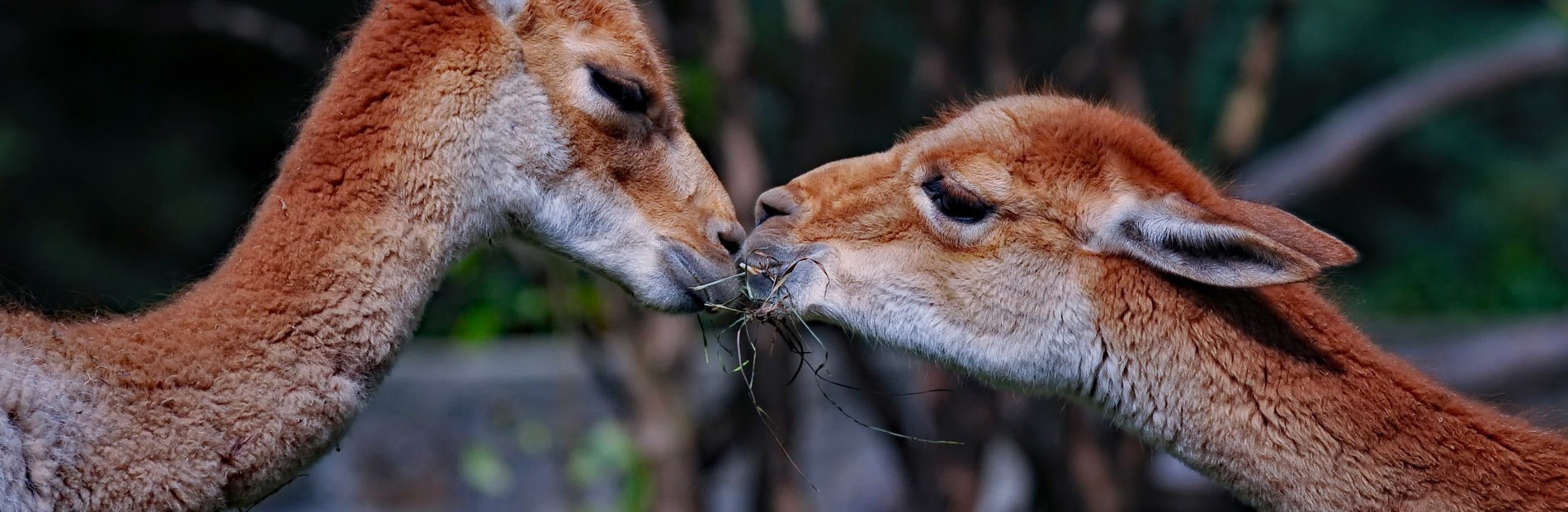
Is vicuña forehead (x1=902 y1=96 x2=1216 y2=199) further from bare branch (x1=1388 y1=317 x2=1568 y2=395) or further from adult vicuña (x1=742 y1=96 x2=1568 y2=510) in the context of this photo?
bare branch (x1=1388 y1=317 x2=1568 y2=395)

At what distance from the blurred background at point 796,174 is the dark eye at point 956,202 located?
1.41 feet

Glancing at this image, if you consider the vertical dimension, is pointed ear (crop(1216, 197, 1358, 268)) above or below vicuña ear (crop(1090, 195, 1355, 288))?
above

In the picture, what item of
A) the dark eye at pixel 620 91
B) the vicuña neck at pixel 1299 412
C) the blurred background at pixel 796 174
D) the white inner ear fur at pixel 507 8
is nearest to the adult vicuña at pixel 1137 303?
the vicuña neck at pixel 1299 412

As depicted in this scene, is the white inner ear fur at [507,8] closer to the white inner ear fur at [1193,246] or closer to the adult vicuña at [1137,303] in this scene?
the adult vicuña at [1137,303]

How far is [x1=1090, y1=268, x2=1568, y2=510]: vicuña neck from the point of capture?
292 centimetres

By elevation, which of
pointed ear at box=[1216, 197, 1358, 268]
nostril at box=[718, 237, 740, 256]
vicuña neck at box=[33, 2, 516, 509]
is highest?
pointed ear at box=[1216, 197, 1358, 268]

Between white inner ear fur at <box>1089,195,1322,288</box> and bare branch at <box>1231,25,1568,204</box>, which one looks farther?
bare branch at <box>1231,25,1568,204</box>

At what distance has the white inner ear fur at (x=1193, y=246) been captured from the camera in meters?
2.94

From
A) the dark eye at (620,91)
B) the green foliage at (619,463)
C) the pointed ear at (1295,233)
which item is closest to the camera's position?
the pointed ear at (1295,233)

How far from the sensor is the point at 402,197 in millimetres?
3279

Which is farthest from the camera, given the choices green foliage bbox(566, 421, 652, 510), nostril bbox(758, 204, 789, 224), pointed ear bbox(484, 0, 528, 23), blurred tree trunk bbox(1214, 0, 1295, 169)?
blurred tree trunk bbox(1214, 0, 1295, 169)

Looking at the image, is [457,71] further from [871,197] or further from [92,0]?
[92,0]

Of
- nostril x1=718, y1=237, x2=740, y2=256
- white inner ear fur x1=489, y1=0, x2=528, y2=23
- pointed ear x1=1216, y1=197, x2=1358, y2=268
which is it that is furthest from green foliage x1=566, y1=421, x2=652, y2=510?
pointed ear x1=1216, y1=197, x2=1358, y2=268

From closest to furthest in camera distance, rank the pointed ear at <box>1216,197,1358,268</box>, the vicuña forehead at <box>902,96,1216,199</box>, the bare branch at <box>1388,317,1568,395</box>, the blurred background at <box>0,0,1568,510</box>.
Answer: the pointed ear at <box>1216,197,1358,268</box>
the vicuña forehead at <box>902,96,1216,199</box>
the blurred background at <box>0,0,1568,510</box>
the bare branch at <box>1388,317,1568,395</box>
